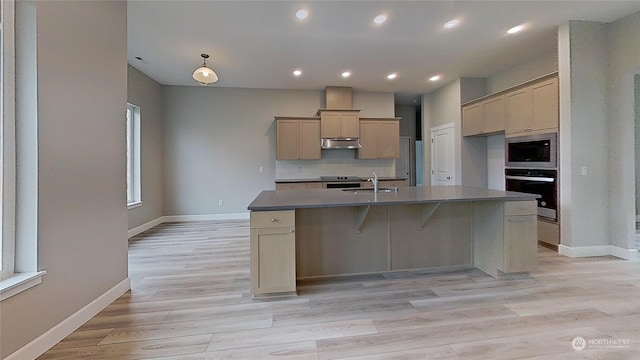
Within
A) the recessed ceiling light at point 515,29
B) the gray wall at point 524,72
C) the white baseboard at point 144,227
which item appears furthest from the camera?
the white baseboard at point 144,227

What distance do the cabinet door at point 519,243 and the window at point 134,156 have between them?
561 centimetres

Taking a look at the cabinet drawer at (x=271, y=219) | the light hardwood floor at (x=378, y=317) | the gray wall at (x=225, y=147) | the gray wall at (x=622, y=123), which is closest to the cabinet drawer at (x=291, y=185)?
the gray wall at (x=225, y=147)

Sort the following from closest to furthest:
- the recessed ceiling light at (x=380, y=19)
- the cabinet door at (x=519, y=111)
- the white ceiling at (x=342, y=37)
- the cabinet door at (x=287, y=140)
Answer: the white ceiling at (x=342, y=37), the recessed ceiling light at (x=380, y=19), the cabinet door at (x=519, y=111), the cabinet door at (x=287, y=140)

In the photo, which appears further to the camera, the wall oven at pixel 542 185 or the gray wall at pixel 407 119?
the gray wall at pixel 407 119

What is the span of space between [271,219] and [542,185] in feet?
12.4

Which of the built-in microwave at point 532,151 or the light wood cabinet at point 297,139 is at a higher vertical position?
the light wood cabinet at point 297,139

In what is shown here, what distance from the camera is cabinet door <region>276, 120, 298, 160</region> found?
6059 millimetres

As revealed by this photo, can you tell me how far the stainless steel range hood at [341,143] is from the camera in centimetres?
614

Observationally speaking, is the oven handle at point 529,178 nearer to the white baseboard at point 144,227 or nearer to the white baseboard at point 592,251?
the white baseboard at point 592,251

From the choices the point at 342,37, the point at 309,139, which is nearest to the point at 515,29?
the point at 342,37

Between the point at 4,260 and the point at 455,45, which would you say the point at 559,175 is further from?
the point at 4,260

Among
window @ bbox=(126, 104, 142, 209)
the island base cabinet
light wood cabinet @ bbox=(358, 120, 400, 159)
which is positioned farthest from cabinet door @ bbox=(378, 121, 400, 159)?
window @ bbox=(126, 104, 142, 209)

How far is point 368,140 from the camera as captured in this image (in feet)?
20.9

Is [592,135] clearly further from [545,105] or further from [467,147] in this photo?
[467,147]
